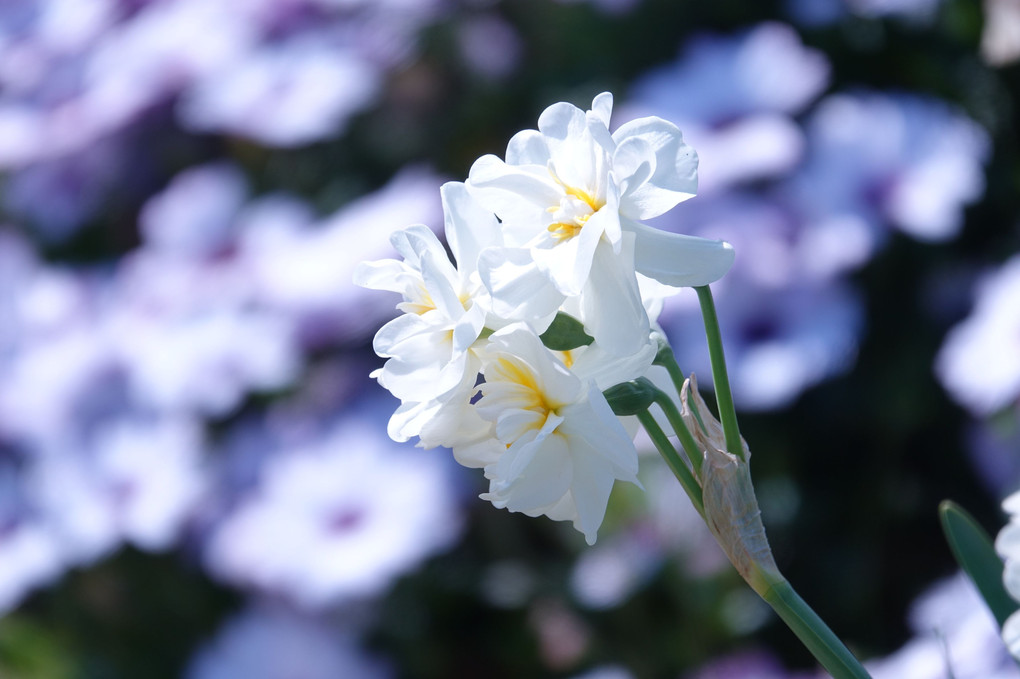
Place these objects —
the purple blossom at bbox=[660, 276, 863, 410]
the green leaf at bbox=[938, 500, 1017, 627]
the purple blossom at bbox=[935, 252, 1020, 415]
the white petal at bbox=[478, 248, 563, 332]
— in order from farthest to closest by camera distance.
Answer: the purple blossom at bbox=[660, 276, 863, 410]
the purple blossom at bbox=[935, 252, 1020, 415]
the green leaf at bbox=[938, 500, 1017, 627]
the white petal at bbox=[478, 248, 563, 332]

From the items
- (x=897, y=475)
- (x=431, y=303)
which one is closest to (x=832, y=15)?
(x=897, y=475)

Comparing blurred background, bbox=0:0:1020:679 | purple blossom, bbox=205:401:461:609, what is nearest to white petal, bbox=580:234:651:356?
blurred background, bbox=0:0:1020:679

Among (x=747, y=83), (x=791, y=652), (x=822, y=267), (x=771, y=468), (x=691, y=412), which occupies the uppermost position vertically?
(x=691, y=412)

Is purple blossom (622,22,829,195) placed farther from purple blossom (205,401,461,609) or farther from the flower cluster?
the flower cluster

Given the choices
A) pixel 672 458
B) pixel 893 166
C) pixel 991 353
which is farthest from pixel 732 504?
pixel 893 166

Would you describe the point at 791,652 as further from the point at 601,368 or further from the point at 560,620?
the point at 601,368

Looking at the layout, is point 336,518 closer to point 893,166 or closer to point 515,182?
point 893,166

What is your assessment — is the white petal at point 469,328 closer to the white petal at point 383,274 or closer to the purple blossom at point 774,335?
the white petal at point 383,274
